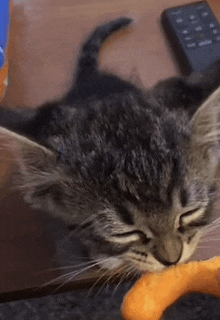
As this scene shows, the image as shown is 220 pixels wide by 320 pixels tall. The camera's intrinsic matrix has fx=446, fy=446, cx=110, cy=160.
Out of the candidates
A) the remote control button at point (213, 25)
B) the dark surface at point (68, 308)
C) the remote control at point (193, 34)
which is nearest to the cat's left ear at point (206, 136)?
the remote control at point (193, 34)

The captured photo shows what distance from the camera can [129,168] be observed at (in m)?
0.57

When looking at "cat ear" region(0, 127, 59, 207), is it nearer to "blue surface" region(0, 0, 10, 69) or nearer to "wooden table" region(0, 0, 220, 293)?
"wooden table" region(0, 0, 220, 293)

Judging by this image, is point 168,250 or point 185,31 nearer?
point 168,250

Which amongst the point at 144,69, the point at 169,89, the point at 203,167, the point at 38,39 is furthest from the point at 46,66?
the point at 203,167

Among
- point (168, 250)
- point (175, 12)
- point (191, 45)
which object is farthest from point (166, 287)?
point (175, 12)

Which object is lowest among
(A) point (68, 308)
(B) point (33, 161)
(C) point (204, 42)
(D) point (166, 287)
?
(A) point (68, 308)

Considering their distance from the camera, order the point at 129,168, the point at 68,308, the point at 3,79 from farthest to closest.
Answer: the point at 68,308 < the point at 3,79 < the point at 129,168

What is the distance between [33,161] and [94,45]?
372 millimetres

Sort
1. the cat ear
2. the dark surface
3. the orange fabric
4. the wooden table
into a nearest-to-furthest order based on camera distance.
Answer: the cat ear → the wooden table → the orange fabric → the dark surface

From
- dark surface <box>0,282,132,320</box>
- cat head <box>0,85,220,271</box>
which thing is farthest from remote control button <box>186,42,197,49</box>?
dark surface <box>0,282,132,320</box>

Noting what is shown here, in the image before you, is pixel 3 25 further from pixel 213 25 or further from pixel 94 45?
pixel 213 25

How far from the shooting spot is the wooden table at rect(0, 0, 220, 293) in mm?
732

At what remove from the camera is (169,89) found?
71 centimetres

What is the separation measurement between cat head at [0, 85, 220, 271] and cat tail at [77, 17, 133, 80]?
22cm
